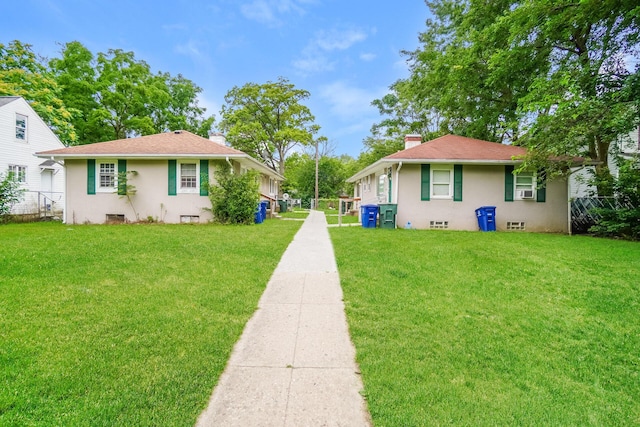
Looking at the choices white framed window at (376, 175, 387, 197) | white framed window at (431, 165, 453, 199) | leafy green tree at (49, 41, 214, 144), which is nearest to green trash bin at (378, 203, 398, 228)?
white framed window at (431, 165, 453, 199)

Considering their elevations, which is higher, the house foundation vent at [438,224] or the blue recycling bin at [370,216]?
the blue recycling bin at [370,216]

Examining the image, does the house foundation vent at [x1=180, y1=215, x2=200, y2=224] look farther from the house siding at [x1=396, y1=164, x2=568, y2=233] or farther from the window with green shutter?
the house siding at [x1=396, y1=164, x2=568, y2=233]

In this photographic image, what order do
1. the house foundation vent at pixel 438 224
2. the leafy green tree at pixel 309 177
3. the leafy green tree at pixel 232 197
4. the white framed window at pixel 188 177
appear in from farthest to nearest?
1. the leafy green tree at pixel 309 177
2. the white framed window at pixel 188 177
3. the leafy green tree at pixel 232 197
4. the house foundation vent at pixel 438 224

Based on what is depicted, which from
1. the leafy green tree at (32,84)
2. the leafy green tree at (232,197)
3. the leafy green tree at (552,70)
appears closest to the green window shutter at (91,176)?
the leafy green tree at (232,197)

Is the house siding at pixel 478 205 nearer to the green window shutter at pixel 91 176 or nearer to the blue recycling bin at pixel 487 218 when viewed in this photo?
the blue recycling bin at pixel 487 218

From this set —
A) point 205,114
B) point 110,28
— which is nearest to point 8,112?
point 110,28

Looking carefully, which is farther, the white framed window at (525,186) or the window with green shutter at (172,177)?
the window with green shutter at (172,177)

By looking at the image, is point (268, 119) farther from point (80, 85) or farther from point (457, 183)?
point (457, 183)

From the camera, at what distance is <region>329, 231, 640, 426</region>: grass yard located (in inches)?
85.1

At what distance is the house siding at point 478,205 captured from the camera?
11570 mm

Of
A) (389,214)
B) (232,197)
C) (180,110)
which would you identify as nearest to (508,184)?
(389,214)

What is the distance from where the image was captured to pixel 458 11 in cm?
1381

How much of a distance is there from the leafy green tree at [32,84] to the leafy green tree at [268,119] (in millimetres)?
11788

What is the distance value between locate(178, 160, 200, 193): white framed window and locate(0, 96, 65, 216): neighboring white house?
8.40m
